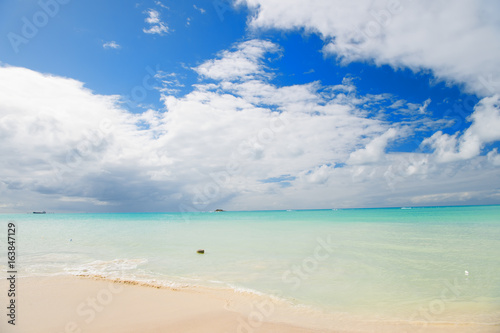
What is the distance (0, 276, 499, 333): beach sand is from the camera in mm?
6473

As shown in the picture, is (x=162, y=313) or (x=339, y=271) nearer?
(x=162, y=313)

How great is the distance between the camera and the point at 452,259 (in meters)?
13.9

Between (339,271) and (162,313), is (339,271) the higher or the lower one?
the lower one

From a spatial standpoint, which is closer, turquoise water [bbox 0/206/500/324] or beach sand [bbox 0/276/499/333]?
beach sand [bbox 0/276/499/333]

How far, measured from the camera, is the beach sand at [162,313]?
6473 millimetres

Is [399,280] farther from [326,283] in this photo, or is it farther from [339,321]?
[339,321]

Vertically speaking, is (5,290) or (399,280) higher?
(5,290)

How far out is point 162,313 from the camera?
741 cm

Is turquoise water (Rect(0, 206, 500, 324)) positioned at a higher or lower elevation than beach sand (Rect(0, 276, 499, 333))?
lower

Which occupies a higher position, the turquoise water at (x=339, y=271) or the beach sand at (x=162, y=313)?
the beach sand at (x=162, y=313)

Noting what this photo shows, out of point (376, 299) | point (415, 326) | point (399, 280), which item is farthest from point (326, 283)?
point (415, 326)

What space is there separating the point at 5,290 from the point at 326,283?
12.1 metres

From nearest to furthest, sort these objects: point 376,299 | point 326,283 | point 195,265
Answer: point 376,299
point 326,283
point 195,265

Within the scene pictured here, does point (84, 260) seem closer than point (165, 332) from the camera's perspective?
No
